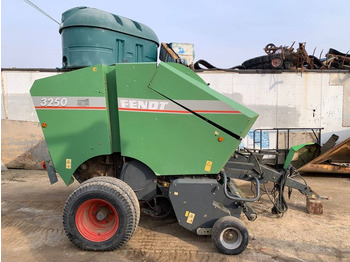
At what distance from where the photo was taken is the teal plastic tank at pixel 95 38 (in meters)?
6.91

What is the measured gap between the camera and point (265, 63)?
26.3ft

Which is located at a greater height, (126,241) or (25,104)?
(25,104)

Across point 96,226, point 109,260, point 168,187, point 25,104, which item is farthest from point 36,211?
point 25,104

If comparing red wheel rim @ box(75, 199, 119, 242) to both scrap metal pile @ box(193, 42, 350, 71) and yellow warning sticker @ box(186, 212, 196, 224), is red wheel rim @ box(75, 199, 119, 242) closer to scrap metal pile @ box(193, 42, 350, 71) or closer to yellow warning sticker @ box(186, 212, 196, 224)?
yellow warning sticker @ box(186, 212, 196, 224)

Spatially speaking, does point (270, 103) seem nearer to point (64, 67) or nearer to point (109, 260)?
point (64, 67)

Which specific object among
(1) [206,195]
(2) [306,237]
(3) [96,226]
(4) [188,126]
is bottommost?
(2) [306,237]

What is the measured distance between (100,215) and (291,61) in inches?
272

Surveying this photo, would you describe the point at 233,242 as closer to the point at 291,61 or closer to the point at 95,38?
the point at 95,38

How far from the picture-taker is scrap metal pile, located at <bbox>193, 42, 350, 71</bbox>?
25.5ft

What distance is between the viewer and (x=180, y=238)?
11.4 feet

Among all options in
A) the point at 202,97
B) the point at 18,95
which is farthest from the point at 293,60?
the point at 18,95

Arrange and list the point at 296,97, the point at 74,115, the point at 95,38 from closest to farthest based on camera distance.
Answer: the point at 74,115, the point at 95,38, the point at 296,97

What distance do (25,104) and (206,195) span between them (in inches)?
265

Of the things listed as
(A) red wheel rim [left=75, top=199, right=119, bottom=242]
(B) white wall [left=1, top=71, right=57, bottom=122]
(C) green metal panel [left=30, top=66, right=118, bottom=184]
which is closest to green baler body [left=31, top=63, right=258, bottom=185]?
(C) green metal panel [left=30, top=66, right=118, bottom=184]
